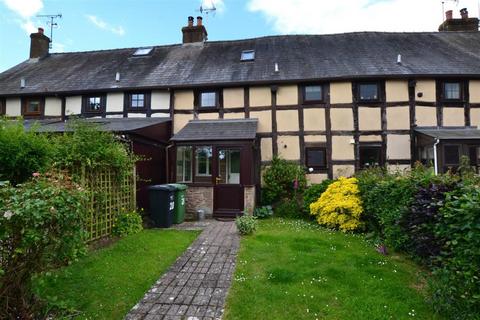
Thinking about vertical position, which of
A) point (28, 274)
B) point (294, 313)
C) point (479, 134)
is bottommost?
point (294, 313)

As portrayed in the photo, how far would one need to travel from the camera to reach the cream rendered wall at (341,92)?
11694 millimetres

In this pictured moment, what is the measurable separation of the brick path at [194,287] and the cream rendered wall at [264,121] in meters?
6.17

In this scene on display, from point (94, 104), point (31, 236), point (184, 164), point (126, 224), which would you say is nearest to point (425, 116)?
point (184, 164)

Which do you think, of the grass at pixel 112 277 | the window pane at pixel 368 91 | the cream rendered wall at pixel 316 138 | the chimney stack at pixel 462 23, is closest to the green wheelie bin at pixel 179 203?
the grass at pixel 112 277

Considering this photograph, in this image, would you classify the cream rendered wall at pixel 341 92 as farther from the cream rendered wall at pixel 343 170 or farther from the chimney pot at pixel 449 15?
the chimney pot at pixel 449 15

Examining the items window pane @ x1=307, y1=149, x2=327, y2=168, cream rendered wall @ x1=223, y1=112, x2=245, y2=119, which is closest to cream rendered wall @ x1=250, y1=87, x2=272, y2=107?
cream rendered wall @ x1=223, y1=112, x2=245, y2=119

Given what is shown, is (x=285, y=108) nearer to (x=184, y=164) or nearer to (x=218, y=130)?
(x=218, y=130)

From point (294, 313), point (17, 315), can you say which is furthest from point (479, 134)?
point (17, 315)

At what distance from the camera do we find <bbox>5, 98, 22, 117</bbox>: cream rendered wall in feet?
44.6

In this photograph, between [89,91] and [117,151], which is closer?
[117,151]

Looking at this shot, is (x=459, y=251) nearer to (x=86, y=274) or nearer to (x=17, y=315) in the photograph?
(x=17, y=315)

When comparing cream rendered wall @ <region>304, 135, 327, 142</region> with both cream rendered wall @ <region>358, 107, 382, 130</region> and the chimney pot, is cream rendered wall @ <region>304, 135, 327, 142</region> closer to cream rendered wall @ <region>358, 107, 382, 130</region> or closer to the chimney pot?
cream rendered wall @ <region>358, 107, 382, 130</region>

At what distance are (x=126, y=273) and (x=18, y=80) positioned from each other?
570 inches

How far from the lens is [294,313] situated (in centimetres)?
364
